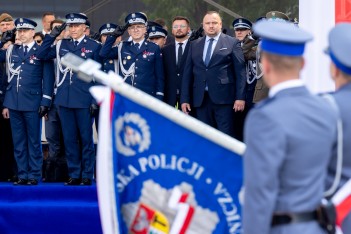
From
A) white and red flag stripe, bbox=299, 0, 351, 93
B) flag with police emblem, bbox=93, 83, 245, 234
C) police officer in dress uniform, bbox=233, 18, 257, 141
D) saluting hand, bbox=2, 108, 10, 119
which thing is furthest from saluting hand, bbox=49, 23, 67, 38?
flag with police emblem, bbox=93, 83, 245, 234

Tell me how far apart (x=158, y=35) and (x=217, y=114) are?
1242 mm

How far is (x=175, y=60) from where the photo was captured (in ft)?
31.4

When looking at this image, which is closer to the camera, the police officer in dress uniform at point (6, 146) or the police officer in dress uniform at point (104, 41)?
the police officer in dress uniform at point (104, 41)

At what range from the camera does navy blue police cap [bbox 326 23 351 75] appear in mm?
3982

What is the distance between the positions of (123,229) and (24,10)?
807 centimetres

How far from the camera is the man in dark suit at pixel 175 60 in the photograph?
9547mm

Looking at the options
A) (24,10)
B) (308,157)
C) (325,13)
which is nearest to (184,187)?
(308,157)

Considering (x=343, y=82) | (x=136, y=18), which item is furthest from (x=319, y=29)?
(x=136, y=18)

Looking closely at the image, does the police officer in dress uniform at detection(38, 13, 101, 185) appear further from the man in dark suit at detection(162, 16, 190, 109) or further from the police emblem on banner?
the police emblem on banner

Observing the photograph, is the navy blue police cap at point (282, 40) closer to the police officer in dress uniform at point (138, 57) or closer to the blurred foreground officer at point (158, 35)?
the police officer in dress uniform at point (138, 57)

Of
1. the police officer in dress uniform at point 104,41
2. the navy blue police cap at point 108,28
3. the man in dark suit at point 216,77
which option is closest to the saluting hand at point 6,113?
the police officer in dress uniform at point 104,41

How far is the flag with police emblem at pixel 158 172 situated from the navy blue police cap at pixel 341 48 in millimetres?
790

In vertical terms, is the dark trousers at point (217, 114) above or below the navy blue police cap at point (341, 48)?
below

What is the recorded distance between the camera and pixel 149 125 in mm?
4672
